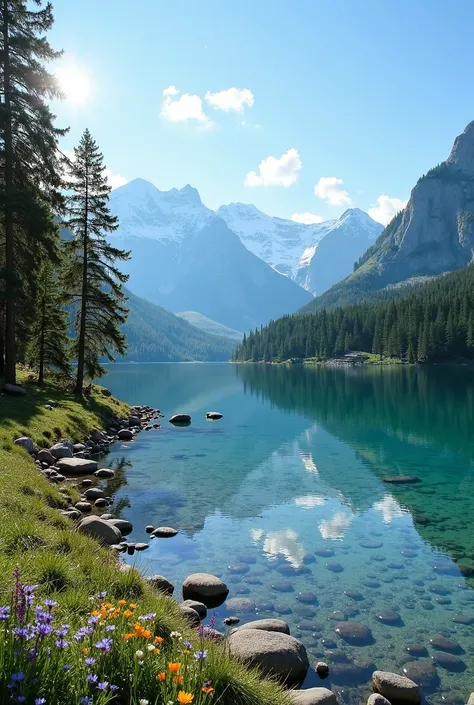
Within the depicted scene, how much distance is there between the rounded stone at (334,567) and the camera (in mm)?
15367

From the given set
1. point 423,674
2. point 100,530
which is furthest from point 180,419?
point 423,674

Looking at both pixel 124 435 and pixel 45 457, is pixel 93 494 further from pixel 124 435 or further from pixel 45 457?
pixel 124 435

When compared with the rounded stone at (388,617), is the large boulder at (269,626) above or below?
above

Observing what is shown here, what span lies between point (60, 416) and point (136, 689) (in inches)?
1164

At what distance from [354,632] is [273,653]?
319cm

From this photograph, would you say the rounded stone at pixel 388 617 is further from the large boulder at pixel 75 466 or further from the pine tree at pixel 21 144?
the pine tree at pixel 21 144

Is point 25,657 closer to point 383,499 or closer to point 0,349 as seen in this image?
point 383,499

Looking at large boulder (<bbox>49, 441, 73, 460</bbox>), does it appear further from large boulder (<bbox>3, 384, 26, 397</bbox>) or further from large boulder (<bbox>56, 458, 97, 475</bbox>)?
large boulder (<bbox>3, 384, 26, 397</bbox>)

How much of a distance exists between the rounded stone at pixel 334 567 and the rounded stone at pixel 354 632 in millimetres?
3114

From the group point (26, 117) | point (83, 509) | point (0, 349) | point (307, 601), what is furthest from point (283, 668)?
point (26, 117)

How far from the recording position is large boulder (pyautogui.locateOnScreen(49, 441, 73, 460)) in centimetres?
2603

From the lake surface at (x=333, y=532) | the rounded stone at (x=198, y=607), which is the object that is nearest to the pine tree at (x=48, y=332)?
the lake surface at (x=333, y=532)

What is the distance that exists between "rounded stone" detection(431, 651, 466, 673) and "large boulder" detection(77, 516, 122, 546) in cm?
970

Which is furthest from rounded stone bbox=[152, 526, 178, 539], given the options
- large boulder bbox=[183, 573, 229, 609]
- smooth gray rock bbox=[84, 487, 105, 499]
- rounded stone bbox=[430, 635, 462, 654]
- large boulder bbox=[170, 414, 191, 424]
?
large boulder bbox=[170, 414, 191, 424]
